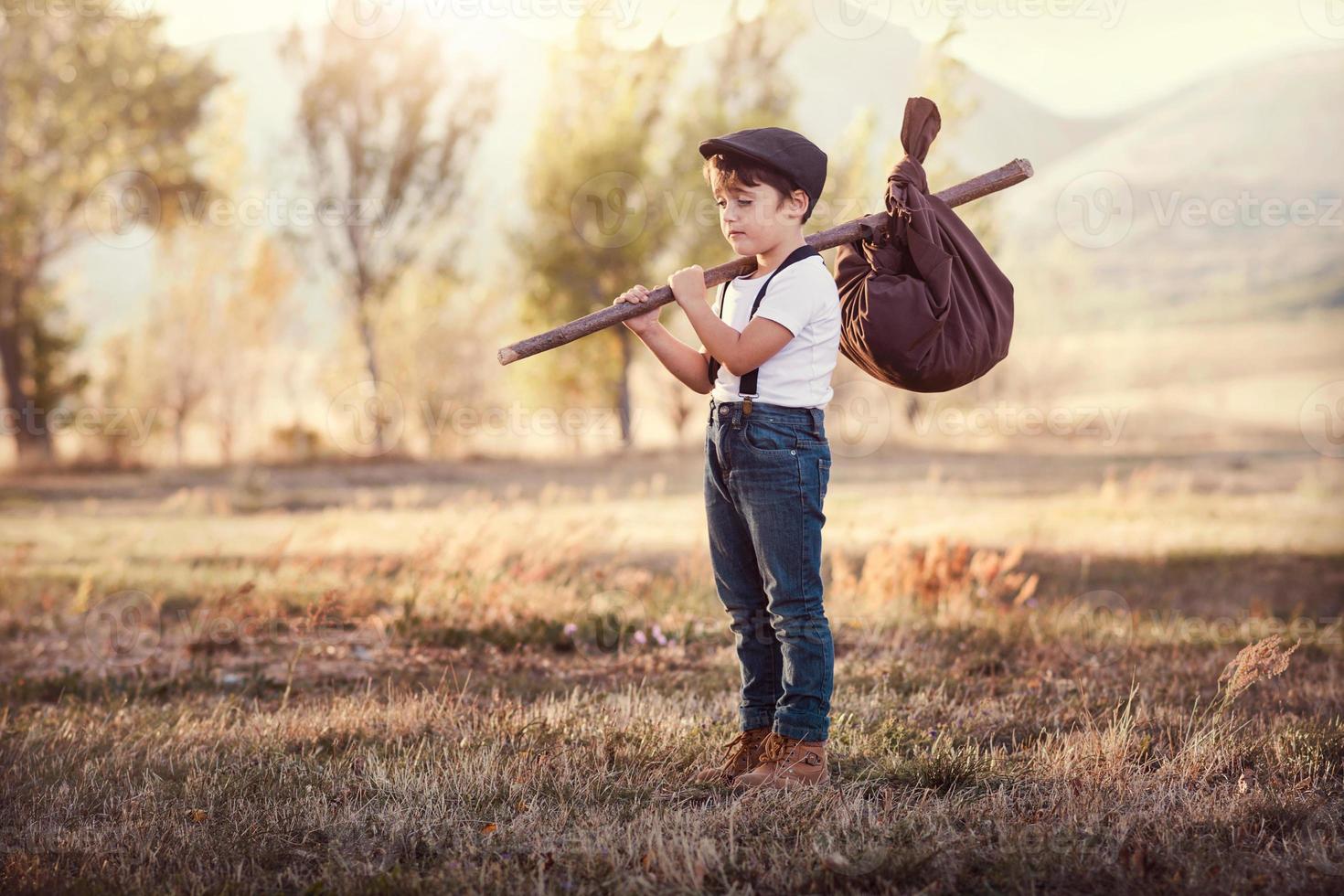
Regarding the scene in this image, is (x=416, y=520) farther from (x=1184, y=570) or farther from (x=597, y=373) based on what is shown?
(x=597, y=373)

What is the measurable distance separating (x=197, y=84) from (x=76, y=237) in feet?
12.7

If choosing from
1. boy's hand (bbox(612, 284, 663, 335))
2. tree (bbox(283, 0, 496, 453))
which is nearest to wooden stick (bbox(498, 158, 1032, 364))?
boy's hand (bbox(612, 284, 663, 335))

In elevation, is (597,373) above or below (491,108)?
below

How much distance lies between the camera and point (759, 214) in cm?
364

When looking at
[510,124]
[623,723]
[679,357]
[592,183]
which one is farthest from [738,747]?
[510,124]

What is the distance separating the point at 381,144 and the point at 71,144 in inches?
243

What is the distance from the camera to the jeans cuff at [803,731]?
146 inches

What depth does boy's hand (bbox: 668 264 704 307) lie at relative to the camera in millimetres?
3604

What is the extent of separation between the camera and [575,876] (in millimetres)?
3000

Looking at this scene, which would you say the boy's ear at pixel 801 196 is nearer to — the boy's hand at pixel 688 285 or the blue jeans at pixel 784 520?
the boy's hand at pixel 688 285

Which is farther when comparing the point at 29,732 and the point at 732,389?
the point at 29,732

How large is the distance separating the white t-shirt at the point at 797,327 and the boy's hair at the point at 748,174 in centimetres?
25

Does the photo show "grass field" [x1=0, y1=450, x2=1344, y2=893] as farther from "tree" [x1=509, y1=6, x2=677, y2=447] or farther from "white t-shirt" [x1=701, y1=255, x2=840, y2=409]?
"tree" [x1=509, y1=6, x2=677, y2=447]

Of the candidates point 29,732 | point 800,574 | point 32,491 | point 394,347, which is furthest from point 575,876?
point 394,347
